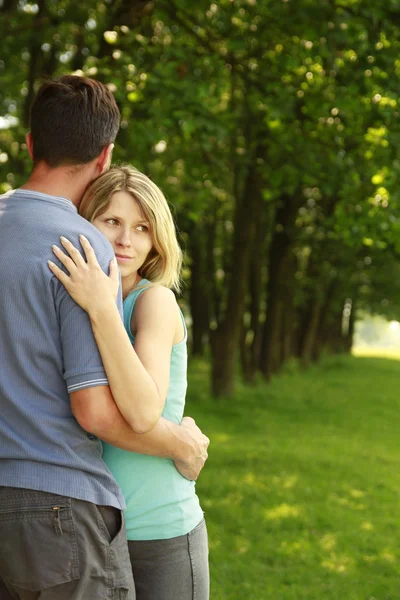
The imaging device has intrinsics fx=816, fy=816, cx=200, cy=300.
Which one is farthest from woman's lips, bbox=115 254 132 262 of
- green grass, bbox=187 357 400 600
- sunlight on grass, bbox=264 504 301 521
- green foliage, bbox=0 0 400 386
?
sunlight on grass, bbox=264 504 301 521

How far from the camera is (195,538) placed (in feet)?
8.50

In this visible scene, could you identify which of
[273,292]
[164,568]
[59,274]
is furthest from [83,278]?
[273,292]

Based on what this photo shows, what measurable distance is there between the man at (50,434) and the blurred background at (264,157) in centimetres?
181

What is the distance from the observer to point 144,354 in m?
2.37

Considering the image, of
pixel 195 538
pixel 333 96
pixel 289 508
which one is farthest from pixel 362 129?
pixel 195 538

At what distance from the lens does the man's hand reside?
2535 millimetres

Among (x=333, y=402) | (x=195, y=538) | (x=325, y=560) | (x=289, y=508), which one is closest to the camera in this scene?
(x=195, y=538)

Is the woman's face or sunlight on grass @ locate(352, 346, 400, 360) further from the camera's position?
sunlight on grass @ locate(352, 346, 400, 360)

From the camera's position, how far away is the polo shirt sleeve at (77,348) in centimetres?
219

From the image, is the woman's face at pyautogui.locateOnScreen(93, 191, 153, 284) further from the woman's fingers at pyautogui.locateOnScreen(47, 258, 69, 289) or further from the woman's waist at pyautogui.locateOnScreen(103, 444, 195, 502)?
the woman's waist at pyautogui.locateOnScreen(103, 444, 195, 502)

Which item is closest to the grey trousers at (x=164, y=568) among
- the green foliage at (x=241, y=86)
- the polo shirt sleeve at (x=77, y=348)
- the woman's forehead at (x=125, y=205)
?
the polo shirt sleeve at (x=77, y=348)

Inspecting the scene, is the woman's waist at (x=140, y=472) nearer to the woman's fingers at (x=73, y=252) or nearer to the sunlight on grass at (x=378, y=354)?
the woman's fingers at (x=73, y=252)

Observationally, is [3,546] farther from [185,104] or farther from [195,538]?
[185,104]

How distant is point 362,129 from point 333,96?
2.00 feet
